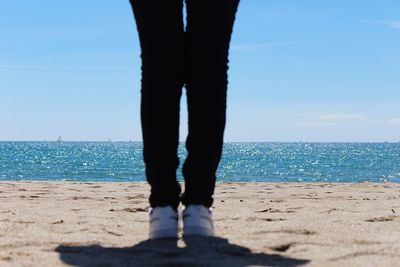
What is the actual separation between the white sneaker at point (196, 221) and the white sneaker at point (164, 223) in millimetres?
51

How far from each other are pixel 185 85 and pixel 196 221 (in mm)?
590

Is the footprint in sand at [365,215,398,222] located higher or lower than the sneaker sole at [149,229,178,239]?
higher

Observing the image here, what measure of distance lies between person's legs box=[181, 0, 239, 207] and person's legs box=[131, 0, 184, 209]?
6cm

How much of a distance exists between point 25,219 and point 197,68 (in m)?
1.37

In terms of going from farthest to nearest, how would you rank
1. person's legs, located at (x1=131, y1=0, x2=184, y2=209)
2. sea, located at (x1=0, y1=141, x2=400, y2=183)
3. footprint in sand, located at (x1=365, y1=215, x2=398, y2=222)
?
sea, located at (x1=0, y1=141, x2=400, y2=183)
footprint in sand, located at (x1=365, y1=215, x2=398, y2=222)
person's legs, located at (x1=131, y1=0, x2=184, y2=209)

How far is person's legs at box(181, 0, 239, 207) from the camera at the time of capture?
2713mm

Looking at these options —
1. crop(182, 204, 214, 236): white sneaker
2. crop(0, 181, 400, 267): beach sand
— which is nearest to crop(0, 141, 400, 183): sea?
crop(0, 181, 400, 267): beach sand

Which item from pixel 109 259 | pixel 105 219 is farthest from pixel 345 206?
pixel 109 259

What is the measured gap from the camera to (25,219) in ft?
11.3

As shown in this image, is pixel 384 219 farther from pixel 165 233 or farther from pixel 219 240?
pixel 165 233

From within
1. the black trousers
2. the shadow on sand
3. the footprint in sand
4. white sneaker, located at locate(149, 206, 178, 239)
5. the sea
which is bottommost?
the shadow on sand

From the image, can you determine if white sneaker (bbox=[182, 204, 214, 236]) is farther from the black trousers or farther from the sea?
the sea

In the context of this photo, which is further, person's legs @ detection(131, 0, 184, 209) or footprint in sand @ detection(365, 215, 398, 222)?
A: footprint in sand @ detection(365, 215, 398, 222)

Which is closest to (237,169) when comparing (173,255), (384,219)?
(384,219)
